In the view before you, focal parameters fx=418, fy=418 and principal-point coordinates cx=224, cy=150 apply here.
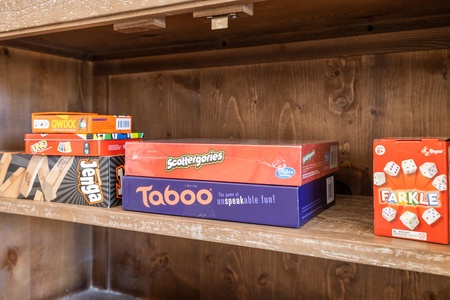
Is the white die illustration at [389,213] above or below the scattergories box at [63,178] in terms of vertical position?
below

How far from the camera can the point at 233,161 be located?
0.72 metres

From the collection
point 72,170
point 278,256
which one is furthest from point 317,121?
point 72,170

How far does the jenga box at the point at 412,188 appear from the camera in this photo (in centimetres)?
59

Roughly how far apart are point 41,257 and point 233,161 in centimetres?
81

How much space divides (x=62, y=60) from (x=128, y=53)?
0.70ft

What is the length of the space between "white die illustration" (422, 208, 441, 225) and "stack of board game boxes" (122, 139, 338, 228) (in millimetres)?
184

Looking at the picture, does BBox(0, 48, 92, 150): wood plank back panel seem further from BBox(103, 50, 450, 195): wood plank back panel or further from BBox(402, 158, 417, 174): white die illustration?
BBox(402, 158, 417, 174): white die illustration

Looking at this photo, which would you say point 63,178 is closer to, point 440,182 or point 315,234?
point 315,234

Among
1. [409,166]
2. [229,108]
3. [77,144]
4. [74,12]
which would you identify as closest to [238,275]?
[229,108]

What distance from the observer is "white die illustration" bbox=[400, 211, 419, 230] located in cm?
61

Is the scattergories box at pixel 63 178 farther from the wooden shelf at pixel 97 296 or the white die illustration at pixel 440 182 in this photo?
the white die illustration at pixel 440 182

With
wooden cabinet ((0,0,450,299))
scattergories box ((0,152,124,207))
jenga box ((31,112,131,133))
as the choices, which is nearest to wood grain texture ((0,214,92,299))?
wooden cabinet ((0,0,450,299))

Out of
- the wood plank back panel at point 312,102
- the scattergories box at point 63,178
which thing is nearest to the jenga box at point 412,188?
the wood plank back panel at point 312,102

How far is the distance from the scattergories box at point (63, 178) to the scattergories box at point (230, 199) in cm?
7
